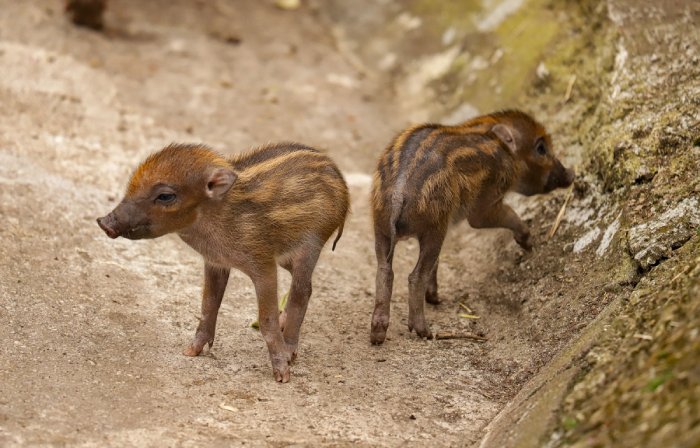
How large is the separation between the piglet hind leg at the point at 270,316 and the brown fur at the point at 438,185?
81cm

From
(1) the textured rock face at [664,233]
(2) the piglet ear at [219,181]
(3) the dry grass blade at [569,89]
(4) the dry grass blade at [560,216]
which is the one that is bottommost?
(2) the piglet ear at [219,181]

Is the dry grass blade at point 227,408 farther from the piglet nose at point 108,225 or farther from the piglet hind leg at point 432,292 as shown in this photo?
the piglet hind leg at point 432,292

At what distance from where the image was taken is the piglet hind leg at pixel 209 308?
6137 millimetres

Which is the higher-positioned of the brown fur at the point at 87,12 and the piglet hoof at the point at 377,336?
the piglet hoof at the point at 377,336

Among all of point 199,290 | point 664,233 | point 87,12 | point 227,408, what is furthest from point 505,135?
point 87,12

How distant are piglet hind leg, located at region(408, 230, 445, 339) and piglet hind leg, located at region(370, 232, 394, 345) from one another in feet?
0.53

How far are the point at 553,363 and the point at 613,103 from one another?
2631 millimetres

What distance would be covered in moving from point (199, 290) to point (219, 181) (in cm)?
140

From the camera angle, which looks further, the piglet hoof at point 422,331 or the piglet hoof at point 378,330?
the piglet hoof at point 422,331

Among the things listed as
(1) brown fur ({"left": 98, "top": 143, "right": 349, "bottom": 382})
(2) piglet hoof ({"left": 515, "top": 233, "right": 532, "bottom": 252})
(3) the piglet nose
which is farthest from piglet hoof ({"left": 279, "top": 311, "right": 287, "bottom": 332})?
(2) piglet hoof ({"left": 515, "top": 233, "right": 532, "bottom": 252})

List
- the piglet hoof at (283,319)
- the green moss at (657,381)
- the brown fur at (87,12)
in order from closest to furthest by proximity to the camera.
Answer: the green moss at (657,381)
the piglet hoof at (283,319)
the brown fur at (87,12)

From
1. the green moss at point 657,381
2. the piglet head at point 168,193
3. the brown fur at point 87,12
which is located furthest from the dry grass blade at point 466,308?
the brown fur at point 87,12

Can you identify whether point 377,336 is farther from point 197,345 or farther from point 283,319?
point 197,345

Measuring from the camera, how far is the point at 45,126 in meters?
8.85
